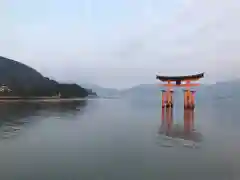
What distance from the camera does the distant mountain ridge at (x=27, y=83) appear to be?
26.2ft

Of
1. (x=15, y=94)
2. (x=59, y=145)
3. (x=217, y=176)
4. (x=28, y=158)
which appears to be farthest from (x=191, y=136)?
(x=15, y=94)

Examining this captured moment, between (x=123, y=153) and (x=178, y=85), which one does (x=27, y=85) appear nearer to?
(x=178, y=85)

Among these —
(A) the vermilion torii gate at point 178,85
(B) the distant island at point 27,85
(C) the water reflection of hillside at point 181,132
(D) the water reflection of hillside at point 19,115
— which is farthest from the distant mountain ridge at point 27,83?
(C) the water reflection of hillside at point 181,132

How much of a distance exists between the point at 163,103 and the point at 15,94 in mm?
4833

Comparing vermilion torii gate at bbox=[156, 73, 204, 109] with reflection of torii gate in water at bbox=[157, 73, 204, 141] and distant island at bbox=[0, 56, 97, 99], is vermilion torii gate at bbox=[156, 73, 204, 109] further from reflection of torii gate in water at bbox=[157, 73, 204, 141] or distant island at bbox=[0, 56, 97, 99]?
distant island at bbox=[0, 56, 97, 99]

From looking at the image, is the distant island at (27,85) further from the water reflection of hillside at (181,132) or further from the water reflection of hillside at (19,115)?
the water reflection of hillside at (181,132)

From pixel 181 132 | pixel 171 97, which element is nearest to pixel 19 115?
pixel 171 97

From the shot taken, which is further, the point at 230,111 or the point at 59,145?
the point at 230,111

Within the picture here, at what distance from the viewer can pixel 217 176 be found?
1.70m

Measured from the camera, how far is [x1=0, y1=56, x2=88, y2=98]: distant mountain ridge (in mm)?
7995

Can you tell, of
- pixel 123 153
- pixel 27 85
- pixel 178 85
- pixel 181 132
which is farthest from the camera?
pixel 27 85

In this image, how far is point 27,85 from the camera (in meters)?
Result: 8.44

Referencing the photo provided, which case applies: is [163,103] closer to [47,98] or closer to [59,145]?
[59,145]

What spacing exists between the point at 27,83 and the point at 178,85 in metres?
5.35
